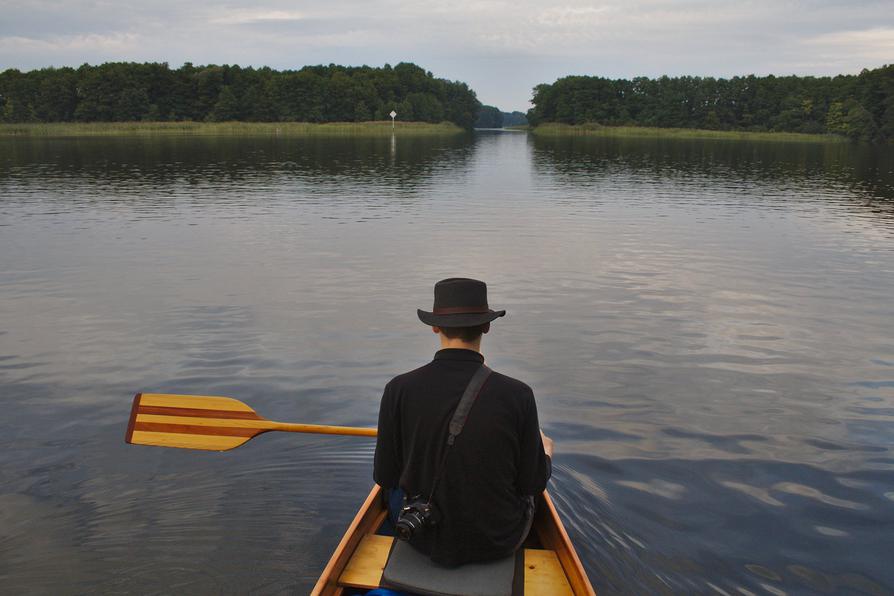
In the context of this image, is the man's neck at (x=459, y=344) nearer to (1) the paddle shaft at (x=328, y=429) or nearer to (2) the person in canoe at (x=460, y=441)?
(2) the person in canoe at (x=460, y=441)

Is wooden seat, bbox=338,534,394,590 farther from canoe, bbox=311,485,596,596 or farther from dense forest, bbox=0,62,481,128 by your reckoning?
dense forest, bbox=0,62,481,128

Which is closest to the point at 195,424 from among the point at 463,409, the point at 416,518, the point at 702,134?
the point at 416,518

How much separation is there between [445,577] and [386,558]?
0.82 meters

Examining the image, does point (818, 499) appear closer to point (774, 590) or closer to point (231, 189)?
point (774, 590)

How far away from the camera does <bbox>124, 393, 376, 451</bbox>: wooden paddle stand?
25.5 feet

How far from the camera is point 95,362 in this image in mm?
11367

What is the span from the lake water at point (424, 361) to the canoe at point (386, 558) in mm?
1067

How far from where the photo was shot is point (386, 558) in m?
5.07

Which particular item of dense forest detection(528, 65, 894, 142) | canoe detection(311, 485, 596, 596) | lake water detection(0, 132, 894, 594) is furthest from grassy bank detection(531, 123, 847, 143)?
canoe detection(311, 485, 596, 596)

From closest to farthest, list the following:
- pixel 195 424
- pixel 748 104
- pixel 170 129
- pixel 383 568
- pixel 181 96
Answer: pixel 383 568 < pixel 195 424 < pixel 170 129 < pixel 181 96 < pixel 748 104

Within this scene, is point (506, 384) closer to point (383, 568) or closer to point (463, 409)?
point (463, 409)

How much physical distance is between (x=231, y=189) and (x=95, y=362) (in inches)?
1070

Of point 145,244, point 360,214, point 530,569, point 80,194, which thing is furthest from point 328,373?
point 80,194

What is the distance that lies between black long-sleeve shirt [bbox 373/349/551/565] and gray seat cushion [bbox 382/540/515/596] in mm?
68
